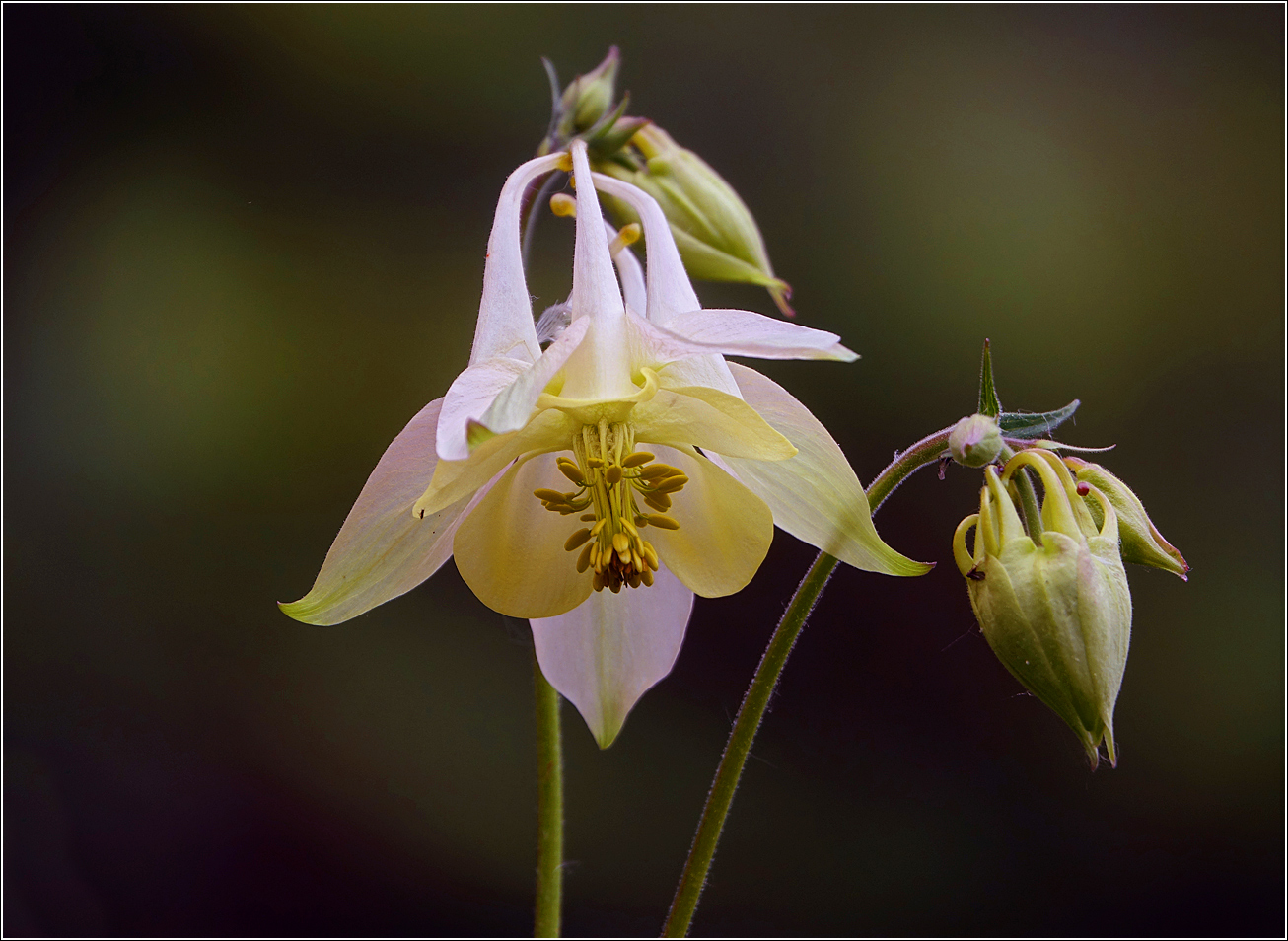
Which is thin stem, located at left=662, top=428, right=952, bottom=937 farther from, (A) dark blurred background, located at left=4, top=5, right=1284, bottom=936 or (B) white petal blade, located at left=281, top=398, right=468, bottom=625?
(A) dark blurred background, located at left=4, top=5, right=1284, bottom=936

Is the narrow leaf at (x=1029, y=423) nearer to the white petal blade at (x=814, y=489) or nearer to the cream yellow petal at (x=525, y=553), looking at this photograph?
the white petal blade at (x=814, y=489)

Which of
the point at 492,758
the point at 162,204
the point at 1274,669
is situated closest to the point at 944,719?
the point at 1274,669

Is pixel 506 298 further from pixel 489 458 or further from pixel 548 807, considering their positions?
pixel 548 807

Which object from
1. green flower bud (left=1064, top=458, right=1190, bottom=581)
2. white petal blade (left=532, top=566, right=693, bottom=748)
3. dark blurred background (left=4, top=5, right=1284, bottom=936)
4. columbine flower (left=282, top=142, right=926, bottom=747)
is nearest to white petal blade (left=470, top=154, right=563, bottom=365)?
columbine flower (left=282, top=142, right=926, bottom=747)

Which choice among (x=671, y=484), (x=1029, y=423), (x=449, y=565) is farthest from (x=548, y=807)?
(x=449, y=565)

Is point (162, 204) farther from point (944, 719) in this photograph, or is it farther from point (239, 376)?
point (944, 719)
